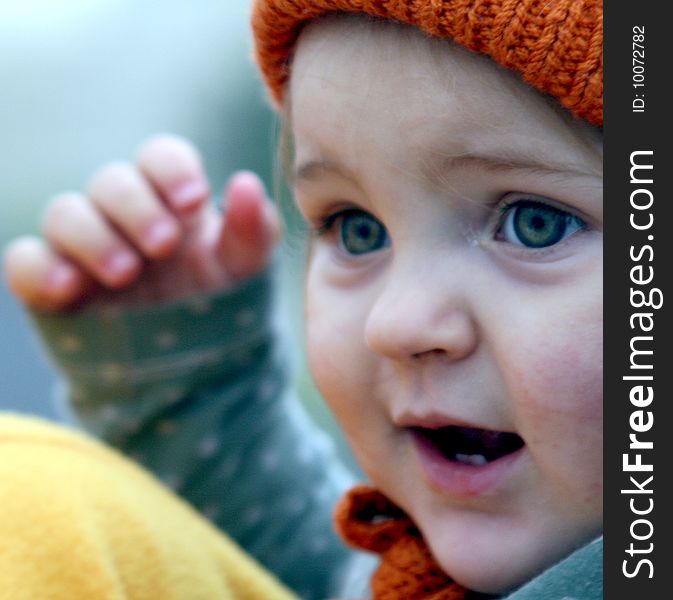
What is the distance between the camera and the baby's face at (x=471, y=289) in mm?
775

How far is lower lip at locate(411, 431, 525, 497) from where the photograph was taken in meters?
0.84

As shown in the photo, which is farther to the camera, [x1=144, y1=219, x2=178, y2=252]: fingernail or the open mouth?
[x1=144, y1=219, x2=178, y2=252]: fingernail

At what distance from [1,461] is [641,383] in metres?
0.60

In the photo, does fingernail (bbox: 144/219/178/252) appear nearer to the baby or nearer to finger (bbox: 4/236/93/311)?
finger (bbox: 4/236/93/311)

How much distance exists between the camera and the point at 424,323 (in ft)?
2.67

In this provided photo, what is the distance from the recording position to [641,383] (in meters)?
0.69

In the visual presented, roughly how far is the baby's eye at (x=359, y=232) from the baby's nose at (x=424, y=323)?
120 mm

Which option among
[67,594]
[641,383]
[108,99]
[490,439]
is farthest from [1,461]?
[108,99]

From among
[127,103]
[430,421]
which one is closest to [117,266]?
[430,421]

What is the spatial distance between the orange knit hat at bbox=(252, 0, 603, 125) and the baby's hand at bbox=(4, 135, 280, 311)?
1.89 ft

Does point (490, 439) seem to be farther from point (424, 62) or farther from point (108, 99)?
point (108, 99)

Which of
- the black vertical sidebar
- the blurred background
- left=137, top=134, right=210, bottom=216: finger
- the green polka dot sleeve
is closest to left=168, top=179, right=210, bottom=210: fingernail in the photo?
left=137, top=134, right=210, bottom=216: finger

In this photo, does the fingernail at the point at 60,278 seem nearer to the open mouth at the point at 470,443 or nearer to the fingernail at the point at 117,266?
the fingernail at the point at 117,266

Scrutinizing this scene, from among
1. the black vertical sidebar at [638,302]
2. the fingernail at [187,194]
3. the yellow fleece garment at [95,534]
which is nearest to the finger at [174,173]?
the fingernail at [187,194]
